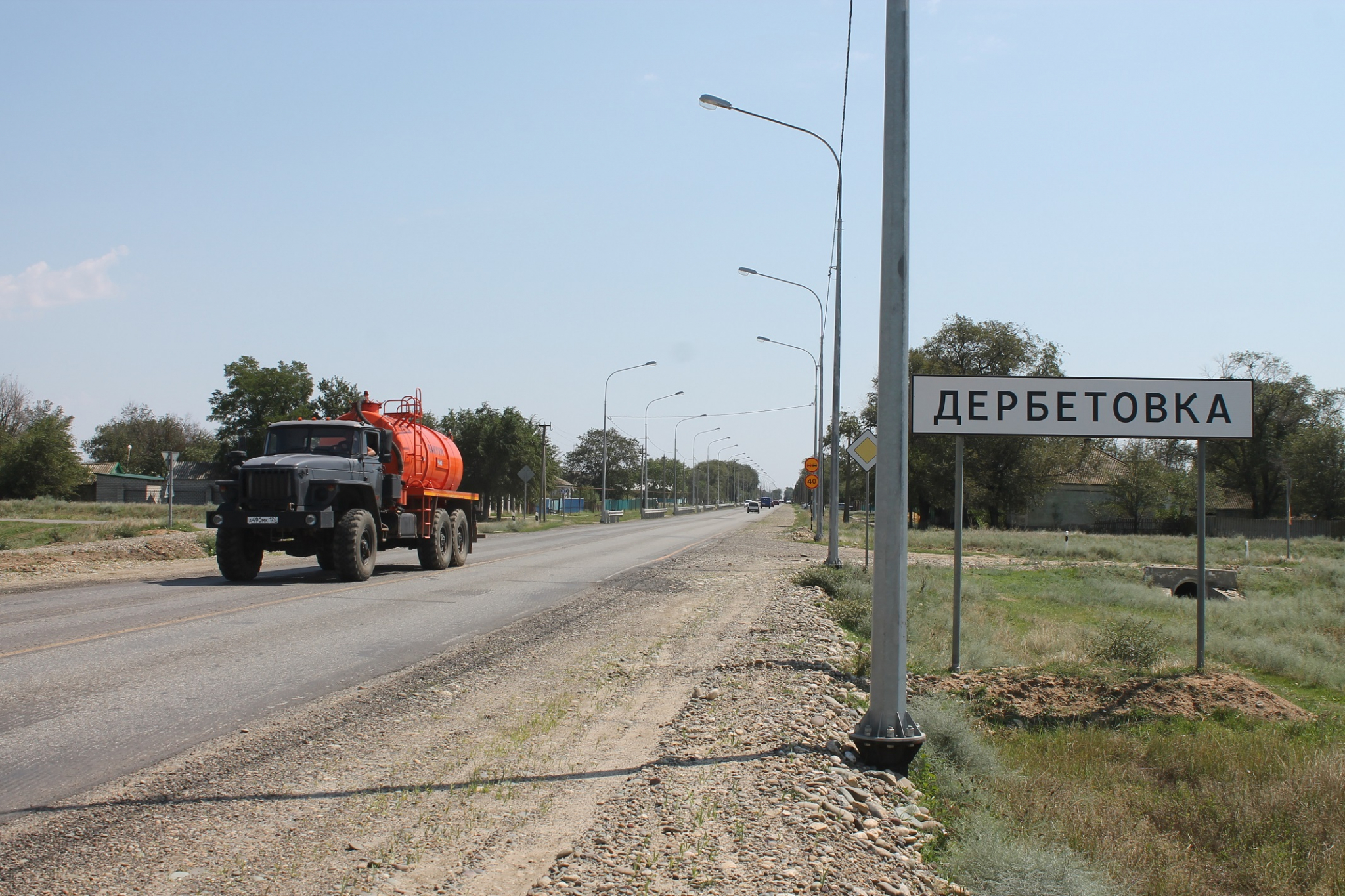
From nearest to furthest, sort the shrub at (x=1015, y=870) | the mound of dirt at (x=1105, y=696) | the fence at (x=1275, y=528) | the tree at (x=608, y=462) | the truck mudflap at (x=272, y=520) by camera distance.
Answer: the shrub at (x=1015, y=870), the mound of dirt at (x=1105, y=696), the truck mudflap at (x=272, y=520), the fence at (x=1275, y=528), the tree at (x=608, y=462)

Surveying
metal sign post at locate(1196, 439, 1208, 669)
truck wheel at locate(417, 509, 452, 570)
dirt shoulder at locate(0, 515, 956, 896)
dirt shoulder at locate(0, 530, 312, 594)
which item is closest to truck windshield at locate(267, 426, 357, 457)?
truck wheel at locate(417, 509, 452, 570)

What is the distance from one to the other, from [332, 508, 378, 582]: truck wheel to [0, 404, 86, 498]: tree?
75.7m

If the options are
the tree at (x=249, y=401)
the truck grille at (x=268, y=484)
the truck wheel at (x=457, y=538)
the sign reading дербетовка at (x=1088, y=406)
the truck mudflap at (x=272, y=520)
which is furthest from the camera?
the tree at (x=249, y=401)

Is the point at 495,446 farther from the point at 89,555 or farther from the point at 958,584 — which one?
the point at 958,584

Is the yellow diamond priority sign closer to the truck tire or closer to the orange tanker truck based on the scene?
the orange tanker truck

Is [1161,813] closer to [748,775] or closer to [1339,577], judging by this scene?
[748,775]

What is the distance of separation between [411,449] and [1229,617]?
16881 mm

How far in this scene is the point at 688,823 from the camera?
4.68m

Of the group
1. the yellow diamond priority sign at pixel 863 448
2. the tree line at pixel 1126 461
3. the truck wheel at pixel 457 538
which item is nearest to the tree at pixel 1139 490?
the tree line at pixel 1126 461

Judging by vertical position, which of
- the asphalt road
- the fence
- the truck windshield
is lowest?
the asphalt road

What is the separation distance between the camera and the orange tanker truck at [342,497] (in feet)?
52.9

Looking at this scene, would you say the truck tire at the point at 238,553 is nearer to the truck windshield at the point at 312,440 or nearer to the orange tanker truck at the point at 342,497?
the orange tanker truck at the point at 342,497

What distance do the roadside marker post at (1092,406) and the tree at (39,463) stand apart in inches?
3420

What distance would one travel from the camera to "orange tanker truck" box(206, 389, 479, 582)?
16.1 meters
